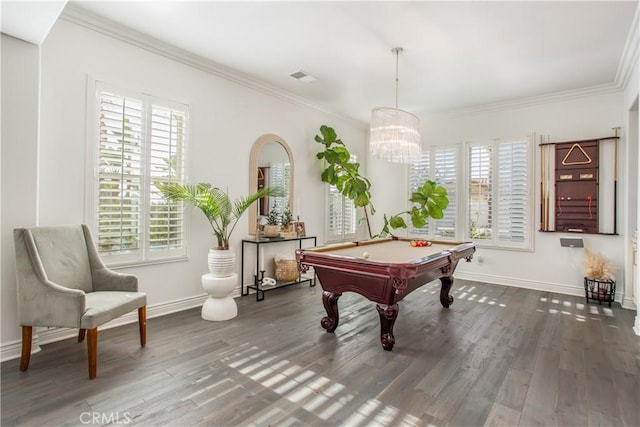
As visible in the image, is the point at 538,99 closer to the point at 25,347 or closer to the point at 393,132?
the point at 393,132

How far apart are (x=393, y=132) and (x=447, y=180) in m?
2.76

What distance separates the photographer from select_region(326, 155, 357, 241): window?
6.15 meters

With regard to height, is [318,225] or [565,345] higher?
[318,225]

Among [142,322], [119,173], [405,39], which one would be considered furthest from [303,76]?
[142,322]

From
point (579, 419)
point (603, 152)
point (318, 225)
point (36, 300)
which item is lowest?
point (579, 419)

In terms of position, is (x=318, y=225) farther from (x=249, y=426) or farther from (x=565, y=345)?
(x=249, y=426)

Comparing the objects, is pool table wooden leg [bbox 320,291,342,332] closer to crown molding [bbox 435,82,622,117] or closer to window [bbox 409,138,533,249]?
window [bbox 409,138,533,249]

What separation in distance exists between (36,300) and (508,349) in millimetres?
3813

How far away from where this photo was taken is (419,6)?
2.91 metres

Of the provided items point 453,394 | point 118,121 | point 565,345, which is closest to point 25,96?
point 118,121

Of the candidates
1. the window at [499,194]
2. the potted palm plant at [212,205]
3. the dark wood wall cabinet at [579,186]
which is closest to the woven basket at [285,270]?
the potted palm plant at [212,205]

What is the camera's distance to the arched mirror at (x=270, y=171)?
4699 millimetres

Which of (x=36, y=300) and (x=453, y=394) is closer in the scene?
(x=453, y=394)

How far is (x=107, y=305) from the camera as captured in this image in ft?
8.27
